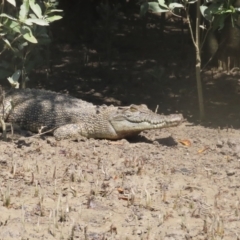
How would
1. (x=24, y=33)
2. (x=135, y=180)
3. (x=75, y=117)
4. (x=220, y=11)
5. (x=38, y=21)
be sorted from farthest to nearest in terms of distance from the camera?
1. (x=75, y=117)
2. (x=220, y=11)
3. (x=24, y=33)
4. (x=38, y=21)
5. (x=135, y=180)

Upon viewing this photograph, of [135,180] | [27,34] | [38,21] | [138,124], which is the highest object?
[38,21]

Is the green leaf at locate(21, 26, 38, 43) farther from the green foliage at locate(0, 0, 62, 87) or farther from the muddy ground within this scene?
the muddy ground

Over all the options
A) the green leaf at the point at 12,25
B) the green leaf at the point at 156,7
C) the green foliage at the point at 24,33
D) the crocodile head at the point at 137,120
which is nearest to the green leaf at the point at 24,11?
the green foliage at the point at 24,33

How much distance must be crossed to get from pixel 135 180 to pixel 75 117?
2.03 metres

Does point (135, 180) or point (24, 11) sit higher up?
point (24, 11)

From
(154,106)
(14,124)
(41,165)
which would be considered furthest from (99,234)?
(154,106)

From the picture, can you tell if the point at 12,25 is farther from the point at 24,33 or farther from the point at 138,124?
the point at 138,124

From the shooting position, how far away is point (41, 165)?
6301mm

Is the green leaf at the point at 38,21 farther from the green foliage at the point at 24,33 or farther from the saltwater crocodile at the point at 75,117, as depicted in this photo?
the saltwater crocodile at the point at 75,117

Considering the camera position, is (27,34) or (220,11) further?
(220,11)

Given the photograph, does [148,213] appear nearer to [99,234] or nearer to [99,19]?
[99,234]

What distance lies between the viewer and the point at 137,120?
24.8 ft

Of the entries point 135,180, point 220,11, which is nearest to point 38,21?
point 135,180

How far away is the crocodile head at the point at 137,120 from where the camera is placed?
24.4 ft
